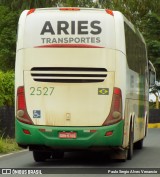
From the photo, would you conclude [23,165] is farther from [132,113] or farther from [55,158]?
[132,113]

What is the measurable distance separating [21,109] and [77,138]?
1.47 metres

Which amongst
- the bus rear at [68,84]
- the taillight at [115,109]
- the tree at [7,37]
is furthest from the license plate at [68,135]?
the tree at [7,37]

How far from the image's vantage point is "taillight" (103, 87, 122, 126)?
15258 mm

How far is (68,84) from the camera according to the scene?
15.4 meters

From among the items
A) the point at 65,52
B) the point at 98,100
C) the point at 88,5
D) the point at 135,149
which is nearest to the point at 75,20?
the point at 65,52

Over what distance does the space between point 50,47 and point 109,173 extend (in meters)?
3.26

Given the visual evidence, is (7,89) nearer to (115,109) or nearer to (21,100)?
(21,100)

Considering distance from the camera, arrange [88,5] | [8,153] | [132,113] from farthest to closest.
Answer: [88,5]
[8,153]
[132,113]

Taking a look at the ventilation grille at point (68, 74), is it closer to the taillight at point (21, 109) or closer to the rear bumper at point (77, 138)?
the taillight at point (21, 109)

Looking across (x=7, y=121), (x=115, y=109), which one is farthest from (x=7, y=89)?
(x=115, y=109)

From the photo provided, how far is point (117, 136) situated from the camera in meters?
15.3

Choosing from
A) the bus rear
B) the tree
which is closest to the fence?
the bus rear

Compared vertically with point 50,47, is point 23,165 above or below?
below

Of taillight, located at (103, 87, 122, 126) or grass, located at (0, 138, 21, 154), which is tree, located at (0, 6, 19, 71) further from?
taillight, located at (103, 87, 122, 126)
